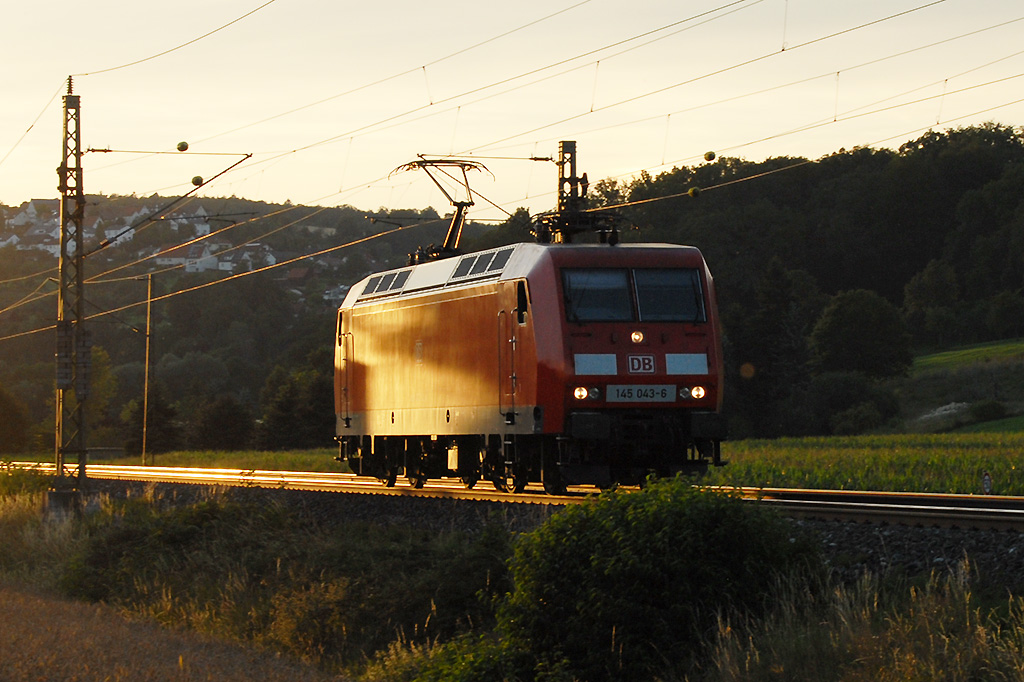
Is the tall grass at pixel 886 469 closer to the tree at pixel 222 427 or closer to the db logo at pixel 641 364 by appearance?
the db logo at pixel 641 364

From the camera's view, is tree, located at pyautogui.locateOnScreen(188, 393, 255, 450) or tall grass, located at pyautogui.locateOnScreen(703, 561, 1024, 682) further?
tree, located at pyautogui.locateOnScreen(188, 393, 255, 450)

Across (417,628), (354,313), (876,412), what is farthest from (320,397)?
(417,628)

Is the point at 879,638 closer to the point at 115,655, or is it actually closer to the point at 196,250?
the point at 115,655

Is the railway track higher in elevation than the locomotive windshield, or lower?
lower

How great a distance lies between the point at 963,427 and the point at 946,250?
39.5 metres

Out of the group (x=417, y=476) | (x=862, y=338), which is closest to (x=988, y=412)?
(x=862, y=338)

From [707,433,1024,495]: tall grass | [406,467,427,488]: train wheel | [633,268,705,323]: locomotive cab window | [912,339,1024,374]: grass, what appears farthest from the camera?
[912,339,1024,374]: grass

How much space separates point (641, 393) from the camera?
18.8m

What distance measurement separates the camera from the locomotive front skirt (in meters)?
18.7

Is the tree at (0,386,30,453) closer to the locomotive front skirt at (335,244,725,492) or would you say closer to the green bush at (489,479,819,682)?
the locomotive front skirt at (335,244,725,492)

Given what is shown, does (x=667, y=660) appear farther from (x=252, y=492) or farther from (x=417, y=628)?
(x=252, y=492)

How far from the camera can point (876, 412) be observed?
2687 inches

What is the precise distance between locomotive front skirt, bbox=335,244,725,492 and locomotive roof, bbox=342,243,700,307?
35 millimetres

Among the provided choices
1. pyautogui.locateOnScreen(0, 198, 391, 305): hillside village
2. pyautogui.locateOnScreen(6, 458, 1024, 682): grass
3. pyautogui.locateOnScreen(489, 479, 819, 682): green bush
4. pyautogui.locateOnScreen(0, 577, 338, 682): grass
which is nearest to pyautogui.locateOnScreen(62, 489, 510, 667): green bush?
pyautogui.locateOnScreen(6, 458, 1024, 682): grass
